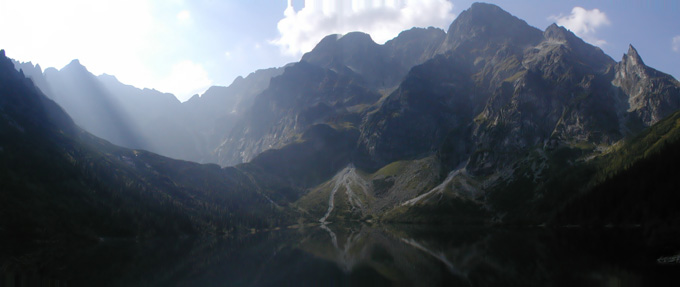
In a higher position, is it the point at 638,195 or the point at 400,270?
the point at 638,195

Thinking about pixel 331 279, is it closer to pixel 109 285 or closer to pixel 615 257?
pixel 109 285

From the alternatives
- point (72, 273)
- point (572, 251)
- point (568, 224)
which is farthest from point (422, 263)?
point (568, 224)

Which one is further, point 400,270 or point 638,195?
point 638,195

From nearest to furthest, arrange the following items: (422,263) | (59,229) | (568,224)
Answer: (422,263), (59,229), (568,224)

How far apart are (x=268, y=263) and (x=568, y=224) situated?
160 m

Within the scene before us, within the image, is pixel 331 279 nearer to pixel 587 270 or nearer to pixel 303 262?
pixel 303 262

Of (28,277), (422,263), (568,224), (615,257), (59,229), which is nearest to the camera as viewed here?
(28,277)

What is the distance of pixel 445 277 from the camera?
60250mm

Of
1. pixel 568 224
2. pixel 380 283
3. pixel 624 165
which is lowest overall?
pixel 568 224

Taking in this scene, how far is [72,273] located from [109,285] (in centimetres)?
1923

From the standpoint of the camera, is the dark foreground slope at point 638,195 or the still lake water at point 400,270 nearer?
the still lake water at point 400,270

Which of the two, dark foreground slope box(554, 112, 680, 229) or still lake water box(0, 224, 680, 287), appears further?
dark foreground slope box(554, 112, 680, 229)

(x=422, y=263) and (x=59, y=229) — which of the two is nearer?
(x=422, y=263)

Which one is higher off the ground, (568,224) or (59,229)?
(59,229)
